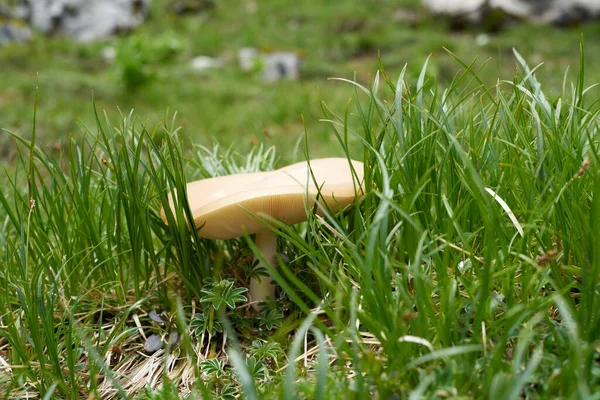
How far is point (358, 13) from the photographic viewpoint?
9812 millimetres

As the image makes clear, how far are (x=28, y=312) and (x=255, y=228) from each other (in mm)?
509

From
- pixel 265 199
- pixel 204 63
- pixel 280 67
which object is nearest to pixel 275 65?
pixel 280 67

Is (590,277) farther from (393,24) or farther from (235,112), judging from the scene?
(393,24)

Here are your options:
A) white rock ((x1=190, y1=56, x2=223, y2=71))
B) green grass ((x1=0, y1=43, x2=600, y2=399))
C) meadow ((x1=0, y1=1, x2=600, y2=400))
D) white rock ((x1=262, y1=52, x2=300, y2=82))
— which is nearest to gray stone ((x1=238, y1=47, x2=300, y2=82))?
white rock ((x1=262, y1=52, x2=300, y2=82))

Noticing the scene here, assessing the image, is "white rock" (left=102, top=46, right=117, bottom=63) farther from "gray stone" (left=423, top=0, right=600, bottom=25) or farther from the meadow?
the meadow

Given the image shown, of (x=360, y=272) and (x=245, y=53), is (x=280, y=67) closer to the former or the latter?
(x=245, y=53)

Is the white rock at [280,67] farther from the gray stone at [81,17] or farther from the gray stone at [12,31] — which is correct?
the gray stone at [12,31]

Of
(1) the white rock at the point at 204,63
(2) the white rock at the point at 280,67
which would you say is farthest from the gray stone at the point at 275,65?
(1) the white rock at the point at 204,63

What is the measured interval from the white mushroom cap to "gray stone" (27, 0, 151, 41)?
8.84m

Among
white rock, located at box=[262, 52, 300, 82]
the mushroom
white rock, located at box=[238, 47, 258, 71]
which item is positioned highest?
white rock, located at box=[238, 47, 258, 71]

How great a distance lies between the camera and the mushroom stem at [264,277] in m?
1.30

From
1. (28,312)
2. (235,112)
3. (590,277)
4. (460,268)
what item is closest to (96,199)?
(28,312)

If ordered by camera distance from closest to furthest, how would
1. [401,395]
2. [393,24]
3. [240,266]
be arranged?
[401,395], [240,266], [393,24]

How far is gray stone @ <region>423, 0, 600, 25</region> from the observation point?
28.3 feet
